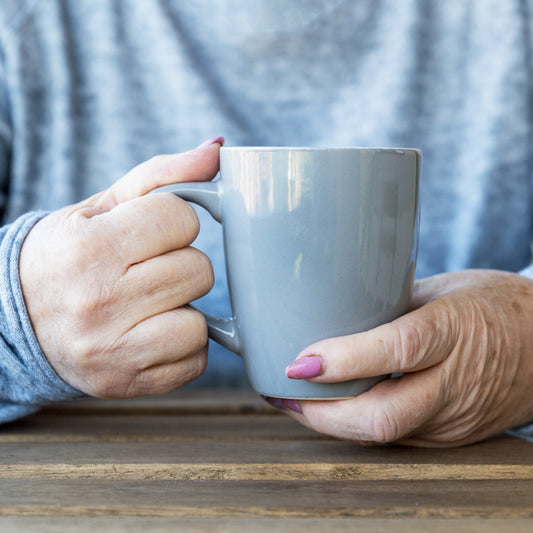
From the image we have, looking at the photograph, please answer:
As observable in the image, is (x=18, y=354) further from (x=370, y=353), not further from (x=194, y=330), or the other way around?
(x=370, y=353)

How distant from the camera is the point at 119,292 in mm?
529

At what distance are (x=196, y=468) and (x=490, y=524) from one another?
23 cm

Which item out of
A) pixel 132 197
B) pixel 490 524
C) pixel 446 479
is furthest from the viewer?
pixel 132 197

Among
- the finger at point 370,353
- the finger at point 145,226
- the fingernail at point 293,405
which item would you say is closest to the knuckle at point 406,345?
the finger at point 370,353

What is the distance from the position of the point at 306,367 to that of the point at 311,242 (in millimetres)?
107

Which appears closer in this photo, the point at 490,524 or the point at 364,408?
the point at 490,524

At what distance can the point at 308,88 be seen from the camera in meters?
1.09

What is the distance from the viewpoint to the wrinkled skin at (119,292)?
0.53 meters

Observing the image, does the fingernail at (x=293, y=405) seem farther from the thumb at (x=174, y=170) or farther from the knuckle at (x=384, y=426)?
the thumb at (x=174, y=170)

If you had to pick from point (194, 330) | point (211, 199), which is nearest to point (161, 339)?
point (194, 330)

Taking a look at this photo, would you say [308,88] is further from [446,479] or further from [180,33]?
[446,479]

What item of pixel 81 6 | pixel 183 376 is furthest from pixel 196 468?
pixel 81 6

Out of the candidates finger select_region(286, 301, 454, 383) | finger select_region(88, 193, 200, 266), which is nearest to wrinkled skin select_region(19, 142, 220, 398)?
finger select_region(88, 193, 200, 266)

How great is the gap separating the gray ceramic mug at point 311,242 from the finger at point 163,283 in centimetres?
3
